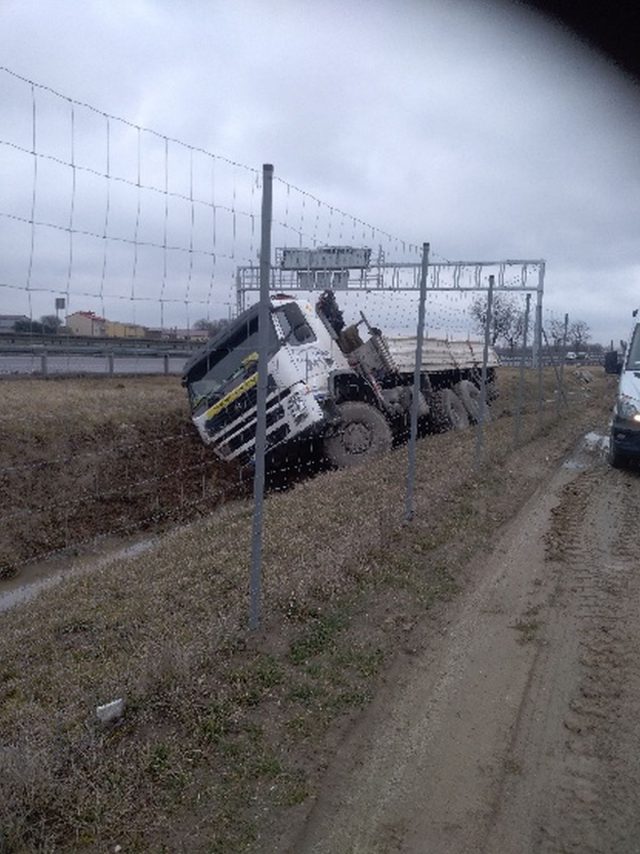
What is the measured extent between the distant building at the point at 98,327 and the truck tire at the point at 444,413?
10.9 meters

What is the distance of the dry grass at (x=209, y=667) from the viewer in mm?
3445

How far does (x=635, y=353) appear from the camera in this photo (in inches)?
504

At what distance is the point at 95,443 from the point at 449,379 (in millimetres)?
8844

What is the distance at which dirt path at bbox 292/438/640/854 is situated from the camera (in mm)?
3436

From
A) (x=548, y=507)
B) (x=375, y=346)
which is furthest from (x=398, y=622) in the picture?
(x=375, y=346)

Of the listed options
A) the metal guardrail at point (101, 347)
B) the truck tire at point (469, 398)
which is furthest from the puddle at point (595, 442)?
the metal guardrail at point (101, 347)

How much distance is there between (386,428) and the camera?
13703 mm

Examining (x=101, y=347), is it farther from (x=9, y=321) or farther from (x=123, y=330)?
(x=9, y=321)

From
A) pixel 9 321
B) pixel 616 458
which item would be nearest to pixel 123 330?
pixel 9 321

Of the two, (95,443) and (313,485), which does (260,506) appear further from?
(95,443)

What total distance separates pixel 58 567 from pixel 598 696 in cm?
757

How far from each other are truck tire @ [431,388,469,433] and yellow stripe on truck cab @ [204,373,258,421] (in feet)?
19.4

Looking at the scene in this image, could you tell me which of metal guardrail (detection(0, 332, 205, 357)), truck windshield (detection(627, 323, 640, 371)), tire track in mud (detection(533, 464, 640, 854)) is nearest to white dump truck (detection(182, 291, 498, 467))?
metal guardrail (detection(0, 332, 205, 357))

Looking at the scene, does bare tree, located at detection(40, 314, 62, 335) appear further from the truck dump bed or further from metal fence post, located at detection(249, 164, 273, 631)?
the truck dump bed
